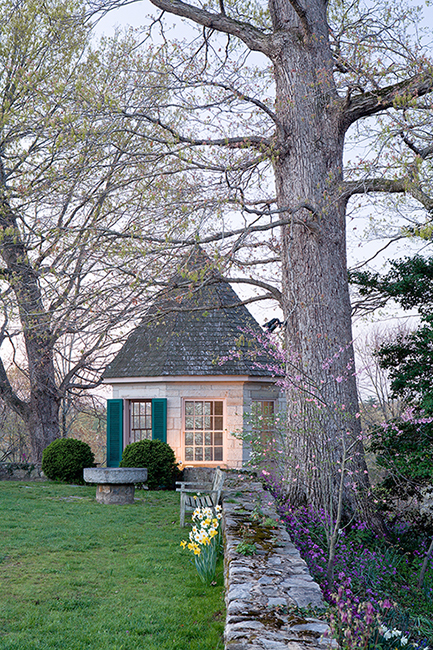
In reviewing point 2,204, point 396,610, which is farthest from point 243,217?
point 2,204

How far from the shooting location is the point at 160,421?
1494 centimetres

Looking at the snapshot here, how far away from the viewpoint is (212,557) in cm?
617

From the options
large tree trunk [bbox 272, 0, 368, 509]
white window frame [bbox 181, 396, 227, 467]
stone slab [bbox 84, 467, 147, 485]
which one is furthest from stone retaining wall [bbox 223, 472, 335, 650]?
white window frame [bbox 181, 396, 227, 467]

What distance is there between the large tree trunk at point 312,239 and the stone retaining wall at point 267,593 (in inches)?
63.1

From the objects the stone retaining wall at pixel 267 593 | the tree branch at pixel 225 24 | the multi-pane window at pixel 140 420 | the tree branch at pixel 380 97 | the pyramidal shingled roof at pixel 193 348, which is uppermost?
the tree branch at pixel 225 24

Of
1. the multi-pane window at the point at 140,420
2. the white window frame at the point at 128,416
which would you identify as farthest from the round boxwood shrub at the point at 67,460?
the multi-pane window at the point at 140,420

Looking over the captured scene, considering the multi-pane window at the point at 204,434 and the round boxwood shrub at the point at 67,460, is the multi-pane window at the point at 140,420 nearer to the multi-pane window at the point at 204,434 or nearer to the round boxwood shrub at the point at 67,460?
the multi-pane window at the point at 204,434

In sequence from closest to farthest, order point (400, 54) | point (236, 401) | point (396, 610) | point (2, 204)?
point (396, 610) → point (400, 54) → point (2, 204) → point (236, 401)

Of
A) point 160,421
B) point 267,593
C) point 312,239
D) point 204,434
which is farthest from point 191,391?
point 267,593

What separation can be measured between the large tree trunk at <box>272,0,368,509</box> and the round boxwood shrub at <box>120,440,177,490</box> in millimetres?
6763

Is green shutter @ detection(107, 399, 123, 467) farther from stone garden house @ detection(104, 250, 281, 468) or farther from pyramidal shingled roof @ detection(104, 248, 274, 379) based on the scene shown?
pyramidal shingled roof @ detection(104, 248, 274, 379)

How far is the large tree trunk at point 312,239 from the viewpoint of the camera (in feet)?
25.1

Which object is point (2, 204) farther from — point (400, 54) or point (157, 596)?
point (157, 596)

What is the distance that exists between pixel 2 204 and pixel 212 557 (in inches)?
394
